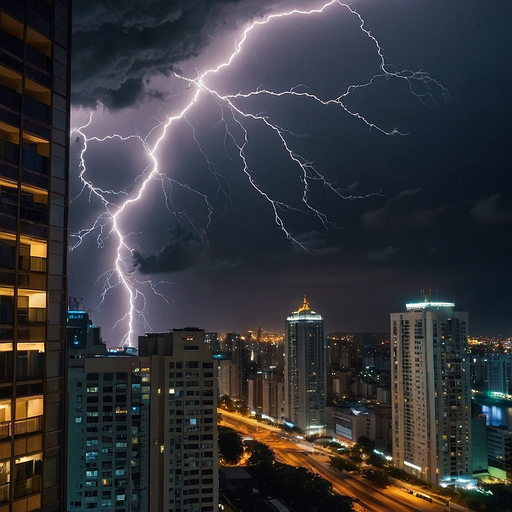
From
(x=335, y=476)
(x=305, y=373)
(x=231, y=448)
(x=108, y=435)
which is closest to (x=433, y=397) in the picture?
(x=335, y=476)

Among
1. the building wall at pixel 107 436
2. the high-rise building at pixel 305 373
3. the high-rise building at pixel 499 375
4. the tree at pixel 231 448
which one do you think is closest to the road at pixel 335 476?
the high-rise building at pixel 305 373

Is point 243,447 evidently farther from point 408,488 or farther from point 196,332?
point 196,332

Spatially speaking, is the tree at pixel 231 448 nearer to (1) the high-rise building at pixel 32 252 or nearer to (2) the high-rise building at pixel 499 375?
(1) the high-rise building at pixel 32 252

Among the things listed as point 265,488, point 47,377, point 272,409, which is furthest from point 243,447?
point 47,377

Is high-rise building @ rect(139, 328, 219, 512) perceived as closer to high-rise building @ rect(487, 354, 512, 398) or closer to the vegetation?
the vegetation

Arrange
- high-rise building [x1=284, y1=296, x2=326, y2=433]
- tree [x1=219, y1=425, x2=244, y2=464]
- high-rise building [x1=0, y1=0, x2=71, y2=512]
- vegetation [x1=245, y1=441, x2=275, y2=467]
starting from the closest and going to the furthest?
high-rise building [x1=0, y1=0, x2=71, y2=512], vegetation [x1=245, y1=441, x2=275, y2=467], tree [x1=219, y1=425, x2=244, y2=464], high-rise building [x1=284, y1=296, x2=326, y2=433]

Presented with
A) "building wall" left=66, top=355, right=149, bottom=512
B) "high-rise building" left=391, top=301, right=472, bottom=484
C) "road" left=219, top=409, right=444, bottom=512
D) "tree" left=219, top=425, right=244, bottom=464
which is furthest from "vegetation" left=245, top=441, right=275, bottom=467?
"building wall" left=66, top=355, right=149, bottom=512

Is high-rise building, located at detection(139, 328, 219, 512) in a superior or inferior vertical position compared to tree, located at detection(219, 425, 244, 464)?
superior
